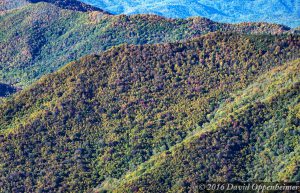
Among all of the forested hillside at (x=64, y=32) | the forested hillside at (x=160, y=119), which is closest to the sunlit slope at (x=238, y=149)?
the forested hillside at (x=160, y=119)

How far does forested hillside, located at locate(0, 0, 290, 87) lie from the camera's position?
109188 millimetres

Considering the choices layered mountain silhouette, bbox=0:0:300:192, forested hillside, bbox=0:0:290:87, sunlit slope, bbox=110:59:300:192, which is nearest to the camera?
sunlit slope, bbox=110:59:300:192

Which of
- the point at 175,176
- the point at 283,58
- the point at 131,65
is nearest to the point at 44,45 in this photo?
the point at 131,65

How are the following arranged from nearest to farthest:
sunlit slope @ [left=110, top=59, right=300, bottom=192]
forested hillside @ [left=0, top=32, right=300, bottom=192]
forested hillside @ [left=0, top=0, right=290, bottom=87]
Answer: sunlit slope @ [left=110, top=59, right=300, bottom=192] → forested hillside @ [left=0, top=32, right=300, bottom=192] → forested hillside @ [left=0, top=0, right=290, bottom=87]

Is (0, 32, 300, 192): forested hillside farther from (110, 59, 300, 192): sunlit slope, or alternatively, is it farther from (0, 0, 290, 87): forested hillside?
(0, 0, 290, 87): forested hillside

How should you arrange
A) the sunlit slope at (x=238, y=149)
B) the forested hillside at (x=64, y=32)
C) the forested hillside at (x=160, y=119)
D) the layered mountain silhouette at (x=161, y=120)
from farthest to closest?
the forested hillside at (x=64, y=32)
the forested hillside at (x=160, y=119)
the layered mountain silhouette at (x=161, y=120)
the sunlit slope at (x=238, y=149)

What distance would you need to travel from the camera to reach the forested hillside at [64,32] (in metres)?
109

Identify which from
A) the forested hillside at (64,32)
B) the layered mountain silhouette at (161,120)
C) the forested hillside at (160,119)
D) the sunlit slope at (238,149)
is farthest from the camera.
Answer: the forested hillside at (64,32)

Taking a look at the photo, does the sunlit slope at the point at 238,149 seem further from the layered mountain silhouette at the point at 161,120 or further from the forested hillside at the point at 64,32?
the forested hillside at the point at 64,32

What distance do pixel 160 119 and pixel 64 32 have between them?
5938 cm

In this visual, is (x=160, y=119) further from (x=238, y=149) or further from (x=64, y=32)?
(x=64, y=32)

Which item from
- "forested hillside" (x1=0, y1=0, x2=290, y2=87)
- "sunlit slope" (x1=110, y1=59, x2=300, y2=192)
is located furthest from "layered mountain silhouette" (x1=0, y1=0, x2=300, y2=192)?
"forested hillside" (x1=0, y1=0, x2=290, y2=87)

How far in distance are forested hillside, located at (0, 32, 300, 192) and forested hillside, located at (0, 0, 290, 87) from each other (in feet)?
113

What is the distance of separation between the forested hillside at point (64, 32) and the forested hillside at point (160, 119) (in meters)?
34.4
